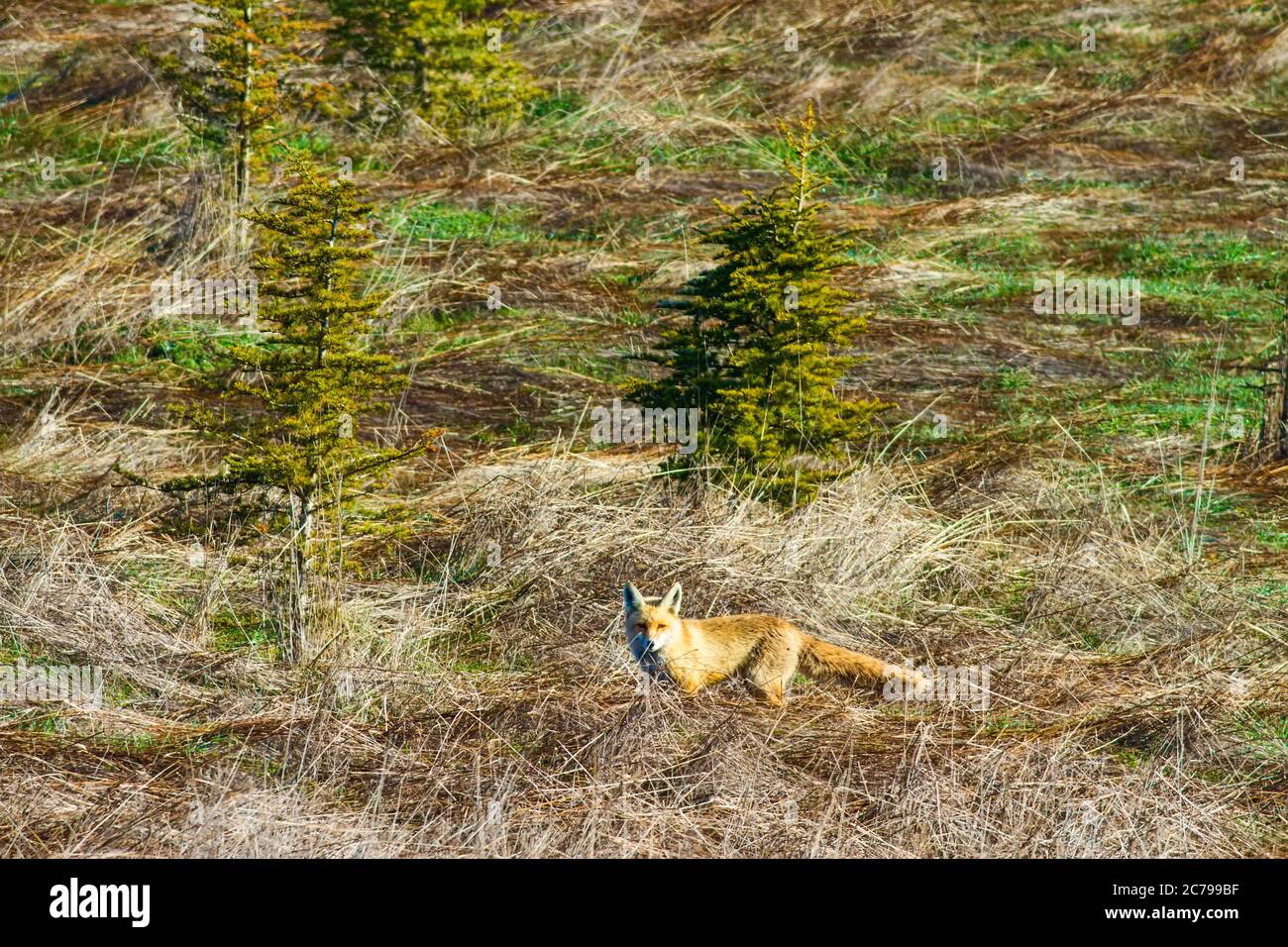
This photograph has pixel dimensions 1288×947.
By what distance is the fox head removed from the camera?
24.1 ft

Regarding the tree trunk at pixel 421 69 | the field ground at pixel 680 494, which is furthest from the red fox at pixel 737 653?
the tree trunk at pixel 421 69

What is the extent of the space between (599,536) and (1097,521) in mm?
3198

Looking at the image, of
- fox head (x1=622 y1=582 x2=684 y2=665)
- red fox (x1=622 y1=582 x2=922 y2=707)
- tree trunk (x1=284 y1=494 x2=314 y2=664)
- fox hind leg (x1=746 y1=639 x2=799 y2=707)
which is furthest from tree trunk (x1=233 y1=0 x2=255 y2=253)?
fox hind leg (x1=746 y1=639 x2=799 y2=707)

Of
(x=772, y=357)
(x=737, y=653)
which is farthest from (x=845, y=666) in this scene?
(x=772, y=357)

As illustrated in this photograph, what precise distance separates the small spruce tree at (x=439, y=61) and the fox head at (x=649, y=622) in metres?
12.5

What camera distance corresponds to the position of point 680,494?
9.93 m

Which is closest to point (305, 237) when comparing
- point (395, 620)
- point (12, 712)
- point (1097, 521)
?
point (395, 620)

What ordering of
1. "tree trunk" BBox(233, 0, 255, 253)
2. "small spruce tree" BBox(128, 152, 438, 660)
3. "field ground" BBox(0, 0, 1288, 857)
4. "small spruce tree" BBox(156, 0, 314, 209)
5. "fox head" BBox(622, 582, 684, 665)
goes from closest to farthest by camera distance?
"field ground" BBox(0, 0, 1288, 857)
"fox head" BBox(622, 582, 684, 665)
"small spruce tree" BBox(128, 152, 438, 660)
"small spruce tree" BBox(156, 0, 314, 209)
"tree trunk" BBox(233, 0, 255, 253)

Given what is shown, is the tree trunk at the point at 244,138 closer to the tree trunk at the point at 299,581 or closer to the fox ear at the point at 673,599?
the tree trunk at the point at 299,581

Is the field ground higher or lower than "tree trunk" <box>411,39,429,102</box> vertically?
lower

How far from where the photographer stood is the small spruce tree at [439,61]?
18.5 m

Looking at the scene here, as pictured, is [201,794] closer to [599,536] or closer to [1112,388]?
[599,536]

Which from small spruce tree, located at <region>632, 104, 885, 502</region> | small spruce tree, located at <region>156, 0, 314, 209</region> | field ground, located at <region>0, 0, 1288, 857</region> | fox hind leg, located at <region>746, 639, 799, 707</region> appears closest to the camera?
field ground, located at <region>0, 0, 1288, 857</region>

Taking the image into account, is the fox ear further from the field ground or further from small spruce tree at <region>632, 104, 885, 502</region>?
small spruce tree at <region>632, 104, 885, 502</region>
